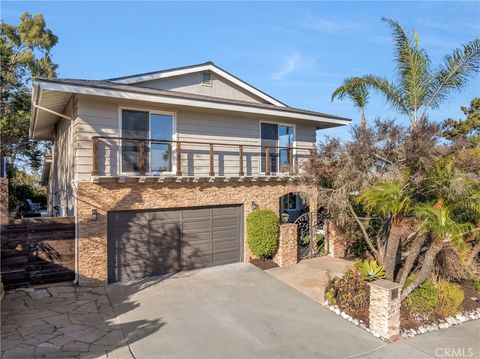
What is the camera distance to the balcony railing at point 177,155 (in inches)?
395

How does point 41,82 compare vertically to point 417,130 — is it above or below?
above

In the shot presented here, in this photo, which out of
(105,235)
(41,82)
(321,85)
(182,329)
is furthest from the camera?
(321,85)

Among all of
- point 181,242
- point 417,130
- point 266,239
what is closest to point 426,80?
point 417,130

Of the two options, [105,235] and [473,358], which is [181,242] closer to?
[105,235]

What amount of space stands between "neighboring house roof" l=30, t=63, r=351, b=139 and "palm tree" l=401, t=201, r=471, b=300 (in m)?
6.40

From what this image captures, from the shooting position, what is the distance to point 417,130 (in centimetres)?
870

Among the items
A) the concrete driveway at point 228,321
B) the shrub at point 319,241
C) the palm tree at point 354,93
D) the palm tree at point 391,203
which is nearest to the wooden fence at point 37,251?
the concrete driveway at point 228,321

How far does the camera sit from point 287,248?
12.1 metres

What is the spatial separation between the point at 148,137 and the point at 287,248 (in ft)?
21.5

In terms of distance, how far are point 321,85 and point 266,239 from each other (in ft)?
29.8

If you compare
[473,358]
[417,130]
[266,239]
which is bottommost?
[473,358]

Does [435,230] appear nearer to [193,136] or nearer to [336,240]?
[336,240]

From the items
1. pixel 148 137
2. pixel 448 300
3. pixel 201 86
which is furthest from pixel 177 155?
pixel 448 300

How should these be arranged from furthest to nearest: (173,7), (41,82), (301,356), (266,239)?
(266,239) < (173,7) < (41,82) < (301,356)
